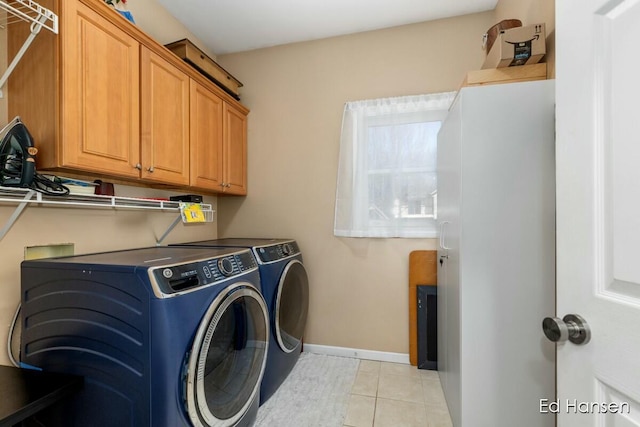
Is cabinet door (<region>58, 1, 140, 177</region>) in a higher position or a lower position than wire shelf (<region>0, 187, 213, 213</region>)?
higher

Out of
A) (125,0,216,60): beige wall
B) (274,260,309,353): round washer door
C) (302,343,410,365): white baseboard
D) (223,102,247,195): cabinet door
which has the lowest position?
(302,343,410,365): white baseboard

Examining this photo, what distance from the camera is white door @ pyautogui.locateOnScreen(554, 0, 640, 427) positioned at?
1.77ft

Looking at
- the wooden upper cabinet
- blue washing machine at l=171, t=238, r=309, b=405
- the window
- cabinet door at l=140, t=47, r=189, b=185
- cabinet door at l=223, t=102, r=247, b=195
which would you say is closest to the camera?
the wooden upper cabinet

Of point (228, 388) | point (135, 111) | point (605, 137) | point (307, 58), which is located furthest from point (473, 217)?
point (307, 58)

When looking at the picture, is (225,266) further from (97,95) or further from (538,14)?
(538,14)

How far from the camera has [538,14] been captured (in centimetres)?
146

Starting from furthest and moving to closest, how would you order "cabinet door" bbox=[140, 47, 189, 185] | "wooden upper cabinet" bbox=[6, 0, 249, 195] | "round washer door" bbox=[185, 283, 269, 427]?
"cabinet door" bbox=[140, 47, 189, 185], "wooden upper cabinet" bbox=[6, 0, 249, 195], "round washer door" bbox=[185, 283, 269, 427]

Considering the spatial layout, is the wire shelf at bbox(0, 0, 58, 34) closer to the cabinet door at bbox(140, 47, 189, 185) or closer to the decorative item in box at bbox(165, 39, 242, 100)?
the cabinet door at bbox(140, 47, 189, 185)

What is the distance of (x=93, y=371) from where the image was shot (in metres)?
1.05

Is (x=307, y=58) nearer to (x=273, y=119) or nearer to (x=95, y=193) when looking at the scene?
(x=273, y=119)

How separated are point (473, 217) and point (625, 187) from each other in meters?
0.72

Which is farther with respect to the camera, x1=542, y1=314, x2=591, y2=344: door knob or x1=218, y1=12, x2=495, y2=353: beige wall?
x1=218, y1=12, x2=495, y2=353: beige wall

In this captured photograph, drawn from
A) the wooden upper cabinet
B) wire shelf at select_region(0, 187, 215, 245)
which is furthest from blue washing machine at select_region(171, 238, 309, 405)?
the wooden upper cabinet

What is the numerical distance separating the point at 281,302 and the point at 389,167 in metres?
1.33
